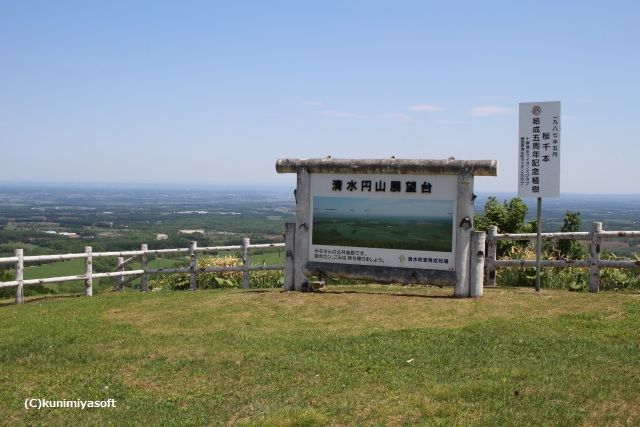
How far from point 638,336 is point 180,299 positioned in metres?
8.07

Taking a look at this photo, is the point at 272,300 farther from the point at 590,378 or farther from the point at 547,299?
the point at 590,378

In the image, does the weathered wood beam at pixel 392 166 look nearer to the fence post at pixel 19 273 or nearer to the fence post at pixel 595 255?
the fence post at pixel 595 255

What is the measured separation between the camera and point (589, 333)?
827cm

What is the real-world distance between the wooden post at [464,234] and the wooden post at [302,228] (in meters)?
2.88

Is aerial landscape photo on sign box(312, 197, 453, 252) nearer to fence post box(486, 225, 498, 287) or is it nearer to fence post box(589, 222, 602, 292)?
fence post box(486, 225, 498, 287)

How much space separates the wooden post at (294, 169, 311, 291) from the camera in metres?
12.3

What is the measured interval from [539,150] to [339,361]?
Result: 5.70 m

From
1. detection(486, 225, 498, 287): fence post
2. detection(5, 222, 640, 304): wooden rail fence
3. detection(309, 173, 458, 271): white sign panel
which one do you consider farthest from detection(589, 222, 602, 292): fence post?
detection(309, 173, 458, 271): white sign panel

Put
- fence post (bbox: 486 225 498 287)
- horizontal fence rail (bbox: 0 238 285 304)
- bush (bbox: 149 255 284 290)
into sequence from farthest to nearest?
bush (bbox: 149 255 284 290), horizontal fence rail (bbox: 0 238 285 304), fence post (bbox: 486 225 498 287)

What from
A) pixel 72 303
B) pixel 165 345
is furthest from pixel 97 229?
pixel 165 345

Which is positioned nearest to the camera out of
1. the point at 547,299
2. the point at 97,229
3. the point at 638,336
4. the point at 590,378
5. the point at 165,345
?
the point at 590,378

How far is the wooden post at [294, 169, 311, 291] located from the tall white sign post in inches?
154

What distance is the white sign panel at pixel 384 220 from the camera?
11359 mm

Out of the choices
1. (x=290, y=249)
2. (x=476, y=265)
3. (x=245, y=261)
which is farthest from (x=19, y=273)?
(x=476, y=265)
